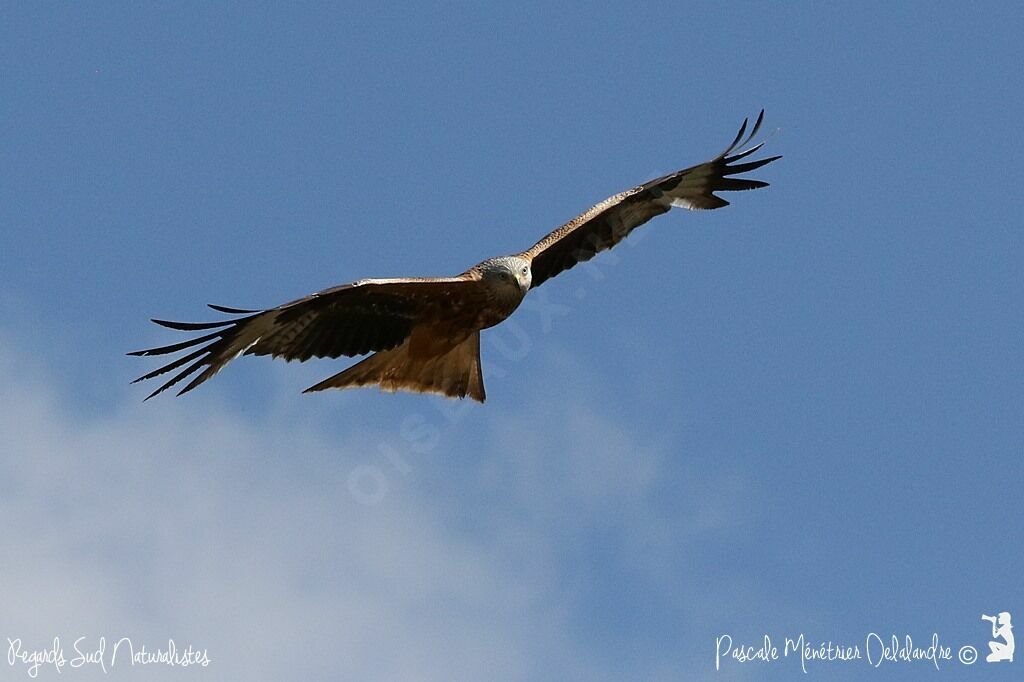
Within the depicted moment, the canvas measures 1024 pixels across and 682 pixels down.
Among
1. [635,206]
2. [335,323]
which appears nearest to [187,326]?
[335,323]

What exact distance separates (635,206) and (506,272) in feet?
6.58

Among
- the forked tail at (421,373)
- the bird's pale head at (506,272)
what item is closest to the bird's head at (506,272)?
the bird's pale head at (506,272)

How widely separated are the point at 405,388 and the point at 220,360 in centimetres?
170

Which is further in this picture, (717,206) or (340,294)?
(717,206)

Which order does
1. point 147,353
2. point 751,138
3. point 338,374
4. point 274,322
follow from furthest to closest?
point 751,138 < point 338,374 < point 274,322 < point 147,353

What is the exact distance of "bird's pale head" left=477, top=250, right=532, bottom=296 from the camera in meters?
10.0

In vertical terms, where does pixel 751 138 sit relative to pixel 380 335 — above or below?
above

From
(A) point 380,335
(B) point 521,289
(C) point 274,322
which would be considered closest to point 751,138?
(B) point 521,289

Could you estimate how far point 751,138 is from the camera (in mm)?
11578

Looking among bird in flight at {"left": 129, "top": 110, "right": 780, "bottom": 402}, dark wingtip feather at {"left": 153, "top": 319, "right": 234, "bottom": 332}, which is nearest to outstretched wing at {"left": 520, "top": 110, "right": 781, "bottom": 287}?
bird in flight at {"left": 129, "top": 110, "right": 780, "bottom": 402}

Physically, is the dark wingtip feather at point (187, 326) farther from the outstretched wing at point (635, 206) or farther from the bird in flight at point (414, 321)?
the outstretched wing at point (635, 206)

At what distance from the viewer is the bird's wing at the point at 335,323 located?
943 cm

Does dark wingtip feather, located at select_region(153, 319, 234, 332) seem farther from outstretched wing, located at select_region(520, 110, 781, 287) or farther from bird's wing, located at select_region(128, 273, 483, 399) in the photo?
outstretched wing, located at select_region(520, 110, 781, 287)

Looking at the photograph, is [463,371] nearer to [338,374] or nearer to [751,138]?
[338,374]
